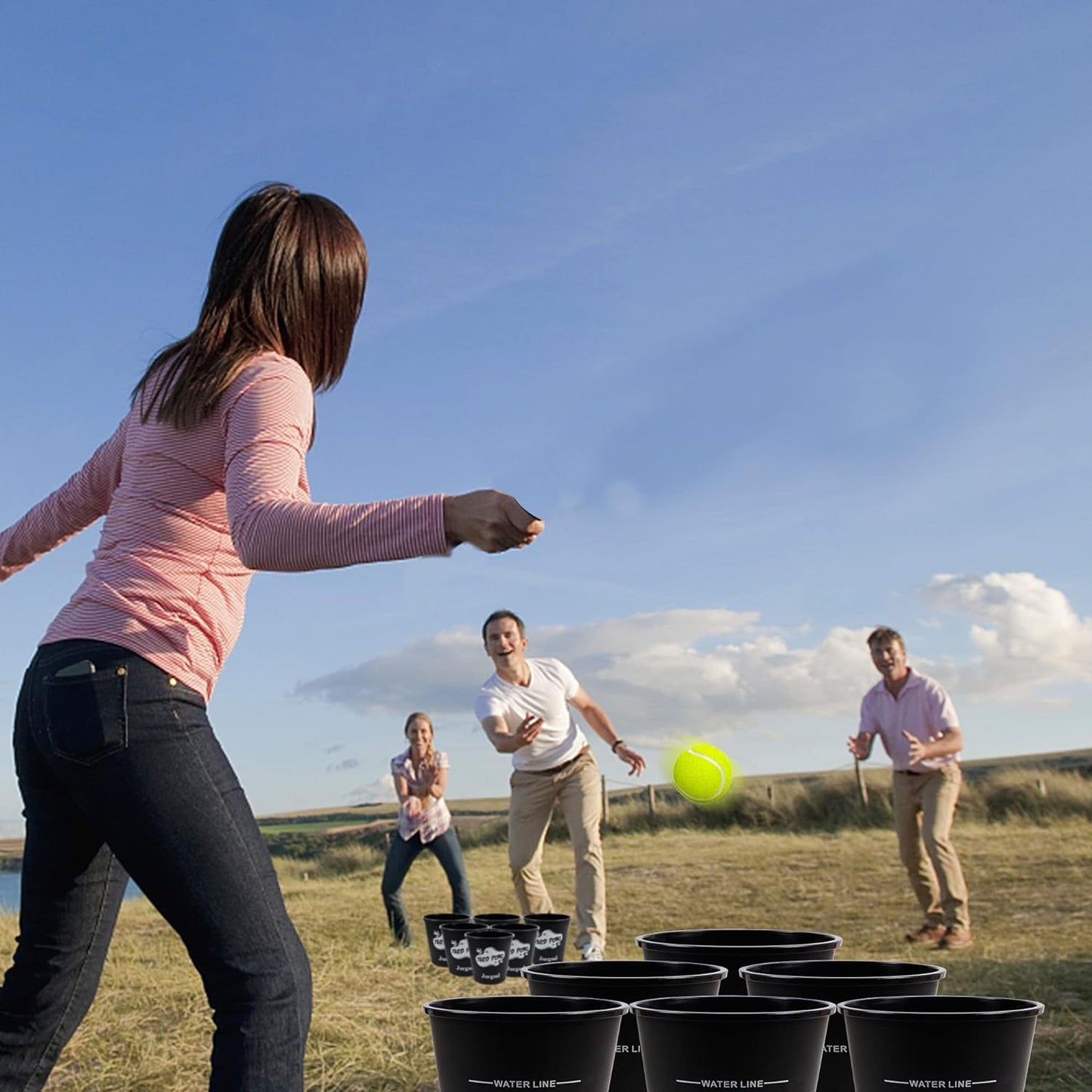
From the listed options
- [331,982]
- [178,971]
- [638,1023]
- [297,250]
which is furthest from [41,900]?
[178,971]

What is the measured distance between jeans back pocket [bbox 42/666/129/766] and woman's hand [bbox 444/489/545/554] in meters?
0.61

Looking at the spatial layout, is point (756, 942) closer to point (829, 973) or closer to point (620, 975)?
point (829, 973)

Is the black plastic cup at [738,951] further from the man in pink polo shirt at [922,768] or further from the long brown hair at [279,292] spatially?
the man in pink polo shirt at [922,768]

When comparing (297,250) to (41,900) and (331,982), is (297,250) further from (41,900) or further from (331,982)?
(331,982)

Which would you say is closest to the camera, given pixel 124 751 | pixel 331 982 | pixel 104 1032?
pixel 124 751

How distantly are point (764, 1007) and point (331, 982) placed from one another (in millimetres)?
4311

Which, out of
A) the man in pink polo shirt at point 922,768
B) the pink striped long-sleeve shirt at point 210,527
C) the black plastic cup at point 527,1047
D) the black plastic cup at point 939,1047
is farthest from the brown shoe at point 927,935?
the pink striped long-sleeve shirt at point 210,527

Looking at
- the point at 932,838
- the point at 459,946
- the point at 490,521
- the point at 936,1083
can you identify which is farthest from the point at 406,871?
the point at 490,521

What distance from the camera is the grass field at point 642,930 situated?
4438 millimetres

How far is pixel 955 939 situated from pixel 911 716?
144cm

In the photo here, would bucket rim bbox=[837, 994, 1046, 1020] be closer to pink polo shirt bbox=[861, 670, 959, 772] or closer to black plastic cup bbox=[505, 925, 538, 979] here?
black plastic cup bbox=[505, 925, 538, 979]

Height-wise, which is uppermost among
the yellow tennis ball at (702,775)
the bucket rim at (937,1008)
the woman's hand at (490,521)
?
the woman's hand at (490,521)

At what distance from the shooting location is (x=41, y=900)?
222 cm

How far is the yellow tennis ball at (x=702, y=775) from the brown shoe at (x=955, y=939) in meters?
1.68
